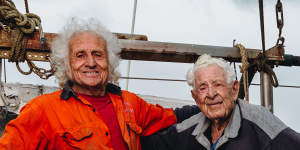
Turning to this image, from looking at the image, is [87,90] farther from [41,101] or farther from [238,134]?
[238,134]

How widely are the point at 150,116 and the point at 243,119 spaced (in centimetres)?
77

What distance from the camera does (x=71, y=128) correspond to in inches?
80.3

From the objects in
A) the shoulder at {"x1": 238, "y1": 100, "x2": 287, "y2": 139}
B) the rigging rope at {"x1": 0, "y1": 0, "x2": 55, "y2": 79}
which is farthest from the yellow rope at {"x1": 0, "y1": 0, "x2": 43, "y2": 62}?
the shoulder at {"x1": 238, "y1": 100, "x2": 287, "y2": 139}

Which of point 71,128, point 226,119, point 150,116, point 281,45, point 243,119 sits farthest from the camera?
point 281,45

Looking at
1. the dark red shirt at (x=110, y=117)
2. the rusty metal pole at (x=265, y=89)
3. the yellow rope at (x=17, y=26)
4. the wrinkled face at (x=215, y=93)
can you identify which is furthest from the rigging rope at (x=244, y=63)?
the yellow rope at (x=17, y=26)

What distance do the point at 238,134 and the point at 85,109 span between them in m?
1.05

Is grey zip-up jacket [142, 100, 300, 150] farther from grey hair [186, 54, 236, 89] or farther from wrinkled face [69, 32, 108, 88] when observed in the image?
wrinkled face [69, 32, 108, 88]

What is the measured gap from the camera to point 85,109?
2.17m

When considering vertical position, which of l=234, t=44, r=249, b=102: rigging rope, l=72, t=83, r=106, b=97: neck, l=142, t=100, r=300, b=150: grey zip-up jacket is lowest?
l=142, t=100, r=300, b=150: grey zip-up jacket

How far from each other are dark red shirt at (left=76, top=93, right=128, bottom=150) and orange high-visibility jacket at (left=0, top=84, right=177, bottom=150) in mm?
32

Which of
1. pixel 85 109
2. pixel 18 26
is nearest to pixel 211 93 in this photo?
pixel 85 109

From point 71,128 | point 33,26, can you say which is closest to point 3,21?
point 33,26

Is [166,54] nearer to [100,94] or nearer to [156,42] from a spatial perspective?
[156,42]

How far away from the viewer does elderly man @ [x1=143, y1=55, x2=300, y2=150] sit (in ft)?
6.56
